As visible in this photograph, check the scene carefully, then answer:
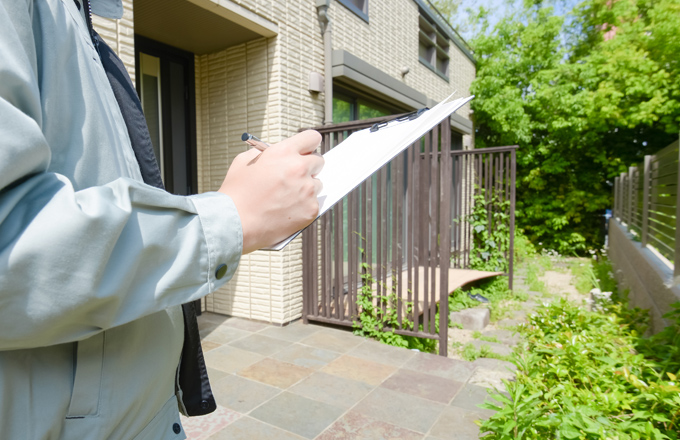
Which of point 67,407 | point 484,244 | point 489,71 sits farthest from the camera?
point 489,71

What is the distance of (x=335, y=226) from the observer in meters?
4.48

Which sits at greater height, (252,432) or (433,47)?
(433,47)

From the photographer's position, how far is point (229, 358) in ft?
12.2

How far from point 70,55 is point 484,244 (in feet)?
26.1

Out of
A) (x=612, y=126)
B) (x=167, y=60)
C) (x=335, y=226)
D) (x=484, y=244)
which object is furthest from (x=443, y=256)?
(x=612, y=126)

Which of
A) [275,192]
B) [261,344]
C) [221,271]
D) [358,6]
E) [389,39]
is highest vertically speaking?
[358,6]

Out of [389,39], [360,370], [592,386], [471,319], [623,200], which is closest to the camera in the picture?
[592,386]

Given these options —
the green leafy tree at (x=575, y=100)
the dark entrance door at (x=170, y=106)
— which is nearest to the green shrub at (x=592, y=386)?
the dark entrance door at (x=170, y=106)

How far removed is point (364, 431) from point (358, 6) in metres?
5.84

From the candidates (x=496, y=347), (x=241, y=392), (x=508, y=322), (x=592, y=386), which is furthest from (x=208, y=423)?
(x=508, y=322)

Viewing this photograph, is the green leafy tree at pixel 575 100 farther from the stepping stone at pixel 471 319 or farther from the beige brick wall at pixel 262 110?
the beige brick wall at pixel 262 110

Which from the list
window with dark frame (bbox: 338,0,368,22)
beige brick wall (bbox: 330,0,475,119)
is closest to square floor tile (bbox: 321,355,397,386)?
beige brick wall (bbox: 330,0,475,119)

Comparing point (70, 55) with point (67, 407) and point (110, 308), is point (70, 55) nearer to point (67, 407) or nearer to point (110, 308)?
point (110, 308)

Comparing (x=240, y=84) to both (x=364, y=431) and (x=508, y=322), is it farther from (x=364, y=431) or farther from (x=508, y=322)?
(x=508, y=322)
